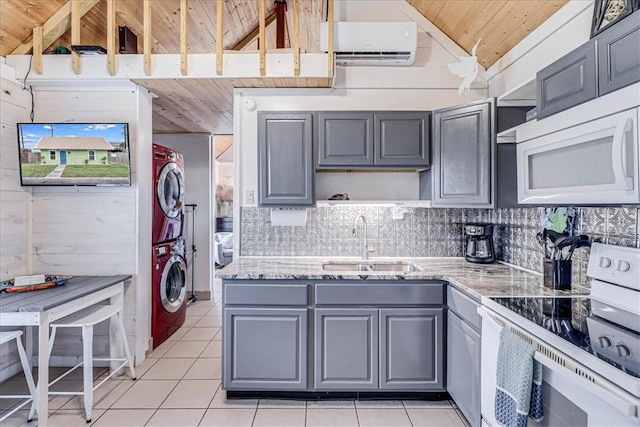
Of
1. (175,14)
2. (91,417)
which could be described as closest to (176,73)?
(175,14)

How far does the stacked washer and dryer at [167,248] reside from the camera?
3238 mm

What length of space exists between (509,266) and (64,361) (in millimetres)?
3824

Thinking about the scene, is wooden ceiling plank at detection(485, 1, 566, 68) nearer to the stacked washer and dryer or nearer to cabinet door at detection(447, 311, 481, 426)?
cabinet door at detection(447, 311, 481, 426)

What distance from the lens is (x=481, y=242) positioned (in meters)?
2.68

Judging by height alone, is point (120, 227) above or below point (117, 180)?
below

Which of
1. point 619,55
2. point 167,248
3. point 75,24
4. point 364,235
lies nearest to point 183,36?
point 75,24

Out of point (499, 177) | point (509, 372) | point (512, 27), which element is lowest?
point (509, 372)

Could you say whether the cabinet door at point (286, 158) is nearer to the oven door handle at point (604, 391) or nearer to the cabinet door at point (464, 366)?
the cabinet door at point (464, 366)

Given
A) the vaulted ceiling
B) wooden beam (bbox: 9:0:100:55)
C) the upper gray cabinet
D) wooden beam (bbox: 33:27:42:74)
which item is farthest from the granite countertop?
wooden beam (bbox: 9:0:100:55)

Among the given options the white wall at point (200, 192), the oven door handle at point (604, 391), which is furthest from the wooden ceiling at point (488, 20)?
the white wall at point (200, 192)

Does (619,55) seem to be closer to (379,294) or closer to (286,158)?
(379,294)

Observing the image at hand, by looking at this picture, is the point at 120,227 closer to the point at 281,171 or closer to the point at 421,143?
the point at 281,171

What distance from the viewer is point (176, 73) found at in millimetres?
2662

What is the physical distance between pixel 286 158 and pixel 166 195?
1.55 m
